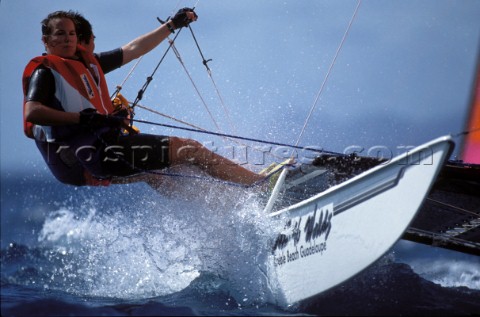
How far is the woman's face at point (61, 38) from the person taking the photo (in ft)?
11.3

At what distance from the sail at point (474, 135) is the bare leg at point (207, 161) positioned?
6.32ft

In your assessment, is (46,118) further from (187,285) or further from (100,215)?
(187,285)

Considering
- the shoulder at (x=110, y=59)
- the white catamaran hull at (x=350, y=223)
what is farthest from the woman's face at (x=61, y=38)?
the white catamaran hull at (x=350, y=223)

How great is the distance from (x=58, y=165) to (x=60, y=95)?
1.61 feet

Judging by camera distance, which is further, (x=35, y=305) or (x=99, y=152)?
(x=99, y=152)

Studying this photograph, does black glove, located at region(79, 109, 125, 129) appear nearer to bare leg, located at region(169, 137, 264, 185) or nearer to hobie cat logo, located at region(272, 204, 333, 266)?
bare leg, located at region(169, 137, 264, 185)

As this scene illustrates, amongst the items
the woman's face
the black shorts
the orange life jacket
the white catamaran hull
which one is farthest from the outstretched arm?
the white catamaran hull

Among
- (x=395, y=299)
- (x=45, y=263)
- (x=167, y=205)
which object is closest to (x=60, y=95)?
(x=167, y=205)

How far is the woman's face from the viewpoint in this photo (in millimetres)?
3439

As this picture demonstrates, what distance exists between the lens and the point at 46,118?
303cm

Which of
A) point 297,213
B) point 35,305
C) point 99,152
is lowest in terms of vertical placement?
point 35,305

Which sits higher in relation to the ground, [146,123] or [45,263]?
[146,123]

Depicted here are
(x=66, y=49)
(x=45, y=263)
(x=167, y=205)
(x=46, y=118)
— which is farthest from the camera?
(x=45, y=263)

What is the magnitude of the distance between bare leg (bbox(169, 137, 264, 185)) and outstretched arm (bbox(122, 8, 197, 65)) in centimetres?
120
